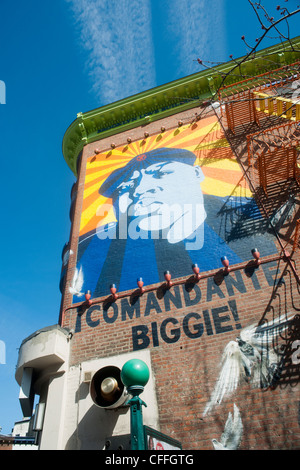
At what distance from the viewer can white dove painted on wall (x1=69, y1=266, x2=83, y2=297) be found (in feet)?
34.0

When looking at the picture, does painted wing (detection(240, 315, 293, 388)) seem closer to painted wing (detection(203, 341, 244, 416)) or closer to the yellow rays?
painted wing (detection(203, 341, 244, 416))

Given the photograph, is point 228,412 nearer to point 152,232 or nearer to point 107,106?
point 152,232

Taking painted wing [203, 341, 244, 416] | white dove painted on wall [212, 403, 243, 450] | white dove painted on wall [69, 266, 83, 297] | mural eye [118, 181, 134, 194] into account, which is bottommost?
white dove painted on wall [212, 403, 243, 450]

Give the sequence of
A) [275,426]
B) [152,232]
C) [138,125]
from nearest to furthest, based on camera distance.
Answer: [275,426] < [152,232] < [138,125]

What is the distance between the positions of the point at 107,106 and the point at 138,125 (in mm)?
1921

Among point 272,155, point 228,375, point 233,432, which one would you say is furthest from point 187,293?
point 272,155

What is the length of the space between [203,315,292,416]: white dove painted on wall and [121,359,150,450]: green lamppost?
267 cm

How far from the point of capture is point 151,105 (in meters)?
15.6

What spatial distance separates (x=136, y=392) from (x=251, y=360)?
327 cm

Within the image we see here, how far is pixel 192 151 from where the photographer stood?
12.8 metres

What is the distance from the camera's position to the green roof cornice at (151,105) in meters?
14.6

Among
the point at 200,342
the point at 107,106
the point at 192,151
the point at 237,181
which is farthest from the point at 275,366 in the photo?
the point at 107,106

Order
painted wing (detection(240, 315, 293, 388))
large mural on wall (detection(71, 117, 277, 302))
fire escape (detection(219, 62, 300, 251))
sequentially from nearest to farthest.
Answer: painted wing (detection(240, 315, 293, 388)) → fire escape (detection(219, 62, 300, 251)) → large mural on wall (detection(71, 117, 277, 302))

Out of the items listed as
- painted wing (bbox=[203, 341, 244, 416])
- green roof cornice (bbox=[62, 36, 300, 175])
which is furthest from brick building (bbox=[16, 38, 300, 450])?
green roof cornice (bbox=[62, 36, 300, 175])
